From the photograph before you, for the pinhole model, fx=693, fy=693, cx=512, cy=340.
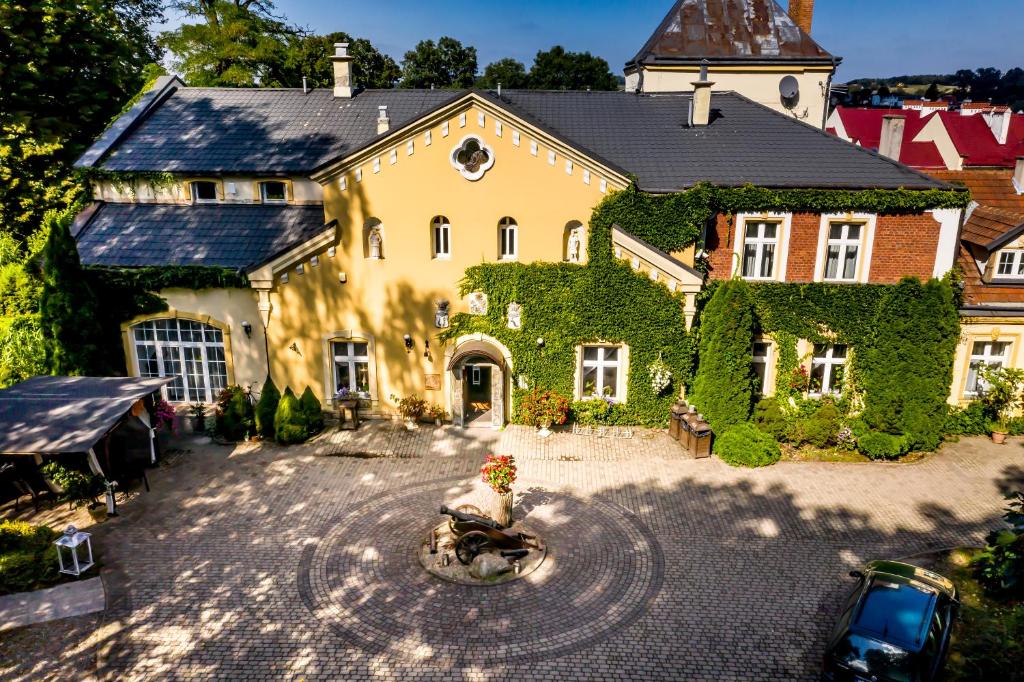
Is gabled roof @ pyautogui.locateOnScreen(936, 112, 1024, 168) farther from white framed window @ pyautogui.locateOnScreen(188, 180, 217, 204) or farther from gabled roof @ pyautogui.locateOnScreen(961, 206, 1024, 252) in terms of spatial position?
white framed window @ pyautogui.locateOnScreen(188, 180, 217, 204)

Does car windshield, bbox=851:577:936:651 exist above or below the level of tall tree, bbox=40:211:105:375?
below

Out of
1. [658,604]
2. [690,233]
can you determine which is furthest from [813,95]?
[658,604]

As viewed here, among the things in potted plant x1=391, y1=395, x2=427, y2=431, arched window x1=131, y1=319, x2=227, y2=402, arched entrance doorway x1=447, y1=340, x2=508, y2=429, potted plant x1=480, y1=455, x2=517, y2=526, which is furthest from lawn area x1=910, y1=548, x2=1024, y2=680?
arched window x1=131, y1=319, x2=227, y2=402

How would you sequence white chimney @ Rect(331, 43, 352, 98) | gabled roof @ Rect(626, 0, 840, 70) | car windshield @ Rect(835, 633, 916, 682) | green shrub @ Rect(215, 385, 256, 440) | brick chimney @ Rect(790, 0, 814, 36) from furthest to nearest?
brick chimney @ Rect(790, 0, 814, 36) → gabled roof @ Rect(626, 0, 840, 70) → white chimney @ Rect(331, 43, 352, 98) → green shrub @ Rect(215, 385, 256, 440) → car windshield @ Rect(835, 633, 916, 682)

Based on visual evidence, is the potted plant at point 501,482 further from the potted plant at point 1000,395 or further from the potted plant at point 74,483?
the potted plant at point 1000,395

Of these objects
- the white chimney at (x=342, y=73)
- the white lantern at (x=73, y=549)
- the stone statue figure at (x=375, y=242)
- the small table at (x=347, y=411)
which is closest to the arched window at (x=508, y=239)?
the stone statue figure at (x=375, y=242)

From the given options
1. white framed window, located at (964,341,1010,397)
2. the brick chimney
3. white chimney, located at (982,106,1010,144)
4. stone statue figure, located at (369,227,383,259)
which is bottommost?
white framed window, located at (964,341,1010,397)
